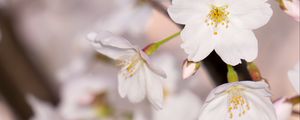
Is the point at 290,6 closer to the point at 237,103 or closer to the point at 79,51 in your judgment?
the point at 237,103

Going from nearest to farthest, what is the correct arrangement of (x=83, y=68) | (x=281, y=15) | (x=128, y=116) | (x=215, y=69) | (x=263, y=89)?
(x=263, y=89), (x=215, y=69), (x=128, y=116), (x=83, y=68), (x=281, y=15)

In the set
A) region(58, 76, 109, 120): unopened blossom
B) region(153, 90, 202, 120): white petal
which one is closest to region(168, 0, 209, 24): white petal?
region(153, 90, 202, 120): white petal

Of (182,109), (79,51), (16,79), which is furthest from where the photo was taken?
(79,51)

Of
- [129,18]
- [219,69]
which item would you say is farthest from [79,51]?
[219,69]

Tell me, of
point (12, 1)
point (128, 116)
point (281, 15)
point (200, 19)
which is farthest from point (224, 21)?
point (12, 1)

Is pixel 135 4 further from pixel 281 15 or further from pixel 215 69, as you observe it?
pixel 281 15
